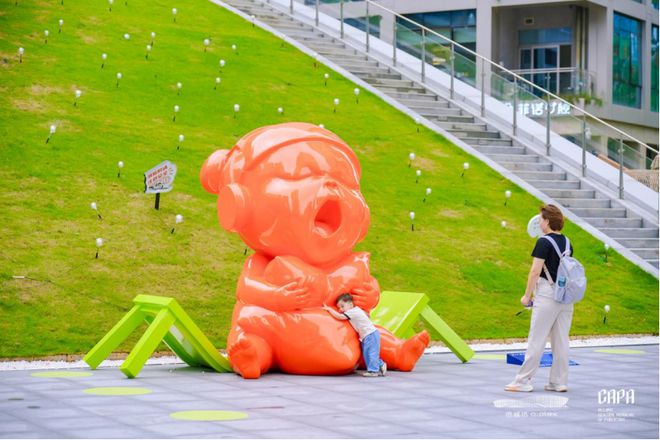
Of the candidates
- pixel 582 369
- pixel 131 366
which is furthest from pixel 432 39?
pixel 131 366

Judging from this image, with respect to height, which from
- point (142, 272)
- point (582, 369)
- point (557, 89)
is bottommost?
point (582, 369)

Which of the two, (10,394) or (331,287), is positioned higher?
(331,287)

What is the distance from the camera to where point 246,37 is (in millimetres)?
23203

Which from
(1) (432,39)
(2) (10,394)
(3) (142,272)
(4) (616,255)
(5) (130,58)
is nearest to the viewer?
(2) (10,394)

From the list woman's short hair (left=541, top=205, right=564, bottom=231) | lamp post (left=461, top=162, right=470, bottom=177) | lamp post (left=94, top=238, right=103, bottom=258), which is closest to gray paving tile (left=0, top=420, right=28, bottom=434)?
woman's short hair (left=541, top=205, right=564, bottom=231)

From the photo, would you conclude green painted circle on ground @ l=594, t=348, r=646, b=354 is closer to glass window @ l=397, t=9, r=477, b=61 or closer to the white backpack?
the white backpack

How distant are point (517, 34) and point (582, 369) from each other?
30.1 m

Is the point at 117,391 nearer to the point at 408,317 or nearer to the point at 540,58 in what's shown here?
the point at 408,317

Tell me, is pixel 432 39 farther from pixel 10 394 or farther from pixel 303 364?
pixel 10 394

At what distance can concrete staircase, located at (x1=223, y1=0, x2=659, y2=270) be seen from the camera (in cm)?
1769

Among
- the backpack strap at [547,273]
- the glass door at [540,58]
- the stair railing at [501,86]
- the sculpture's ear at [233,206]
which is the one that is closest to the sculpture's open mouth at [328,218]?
the sculpture's ear at [233,206]

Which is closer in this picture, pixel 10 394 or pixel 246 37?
pixel 10 394

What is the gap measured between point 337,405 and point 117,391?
6.43 ft

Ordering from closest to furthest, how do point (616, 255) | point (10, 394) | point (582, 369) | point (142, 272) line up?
1. point (10, 394)
2. point (582, 369)
3. point (142, 272)
4. point (616, 255)
